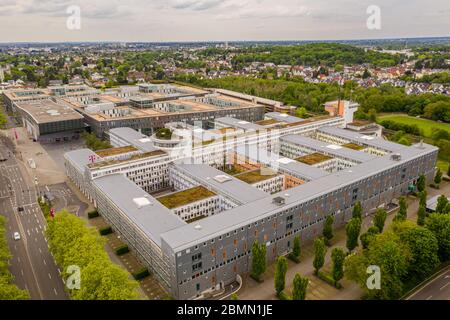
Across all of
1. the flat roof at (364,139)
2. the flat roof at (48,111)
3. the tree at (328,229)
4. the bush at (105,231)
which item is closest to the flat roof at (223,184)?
the tree at (328,229)

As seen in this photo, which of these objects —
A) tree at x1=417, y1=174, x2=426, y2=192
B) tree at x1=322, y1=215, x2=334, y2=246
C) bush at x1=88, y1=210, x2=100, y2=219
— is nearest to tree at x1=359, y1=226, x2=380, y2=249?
tree at x1=322, y1=215, x2=334, y2=246

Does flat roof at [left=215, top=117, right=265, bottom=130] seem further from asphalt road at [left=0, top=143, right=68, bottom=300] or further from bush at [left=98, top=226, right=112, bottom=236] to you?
asphalt road at [left=0, top=143, right=68, bottom=300]

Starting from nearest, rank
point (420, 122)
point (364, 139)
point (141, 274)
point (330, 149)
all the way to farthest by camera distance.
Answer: point (141, 274) < point (330, 149) < point (364, 139) < point (420, 122)

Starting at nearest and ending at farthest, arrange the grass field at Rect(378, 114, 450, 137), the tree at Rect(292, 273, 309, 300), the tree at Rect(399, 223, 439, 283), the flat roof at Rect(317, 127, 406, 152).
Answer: the tree at Rect(292, 273, 309, 300) < the tree at Rect(399, 223, 439, 283) < the flat roof at Rect(317, 127, 406, 152) < the grass field at Rect(378, 114, 450, 137)

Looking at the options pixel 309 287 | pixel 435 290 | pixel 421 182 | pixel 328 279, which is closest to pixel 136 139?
pixel 309 287

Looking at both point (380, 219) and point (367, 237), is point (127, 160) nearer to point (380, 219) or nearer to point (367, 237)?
point (367, 237)
